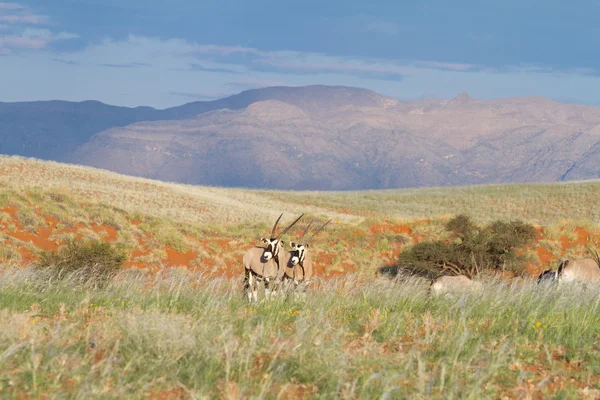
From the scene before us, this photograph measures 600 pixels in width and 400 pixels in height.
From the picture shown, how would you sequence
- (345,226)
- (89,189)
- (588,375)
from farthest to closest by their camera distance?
1. (89,189)
2. (345,226)
3. (588,375)

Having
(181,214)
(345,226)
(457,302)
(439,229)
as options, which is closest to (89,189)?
(181,214)

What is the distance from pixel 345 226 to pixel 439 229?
223 inches

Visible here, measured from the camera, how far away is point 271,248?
14.4m

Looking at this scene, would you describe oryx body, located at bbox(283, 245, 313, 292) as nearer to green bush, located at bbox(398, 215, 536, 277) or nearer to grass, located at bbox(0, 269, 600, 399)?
grass, located at bbox(0, 269, 600, 399)

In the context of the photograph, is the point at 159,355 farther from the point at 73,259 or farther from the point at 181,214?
the point at 181,214

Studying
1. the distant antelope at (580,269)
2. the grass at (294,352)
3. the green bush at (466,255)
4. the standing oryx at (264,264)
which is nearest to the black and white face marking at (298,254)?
the standing oryx at (264,264)

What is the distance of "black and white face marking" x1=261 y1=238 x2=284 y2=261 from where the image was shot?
552 inches

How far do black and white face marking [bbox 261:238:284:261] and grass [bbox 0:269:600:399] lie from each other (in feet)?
16.4

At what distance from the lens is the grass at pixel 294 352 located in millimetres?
5539

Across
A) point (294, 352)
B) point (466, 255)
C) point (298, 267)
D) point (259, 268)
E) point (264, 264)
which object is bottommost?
point (466, 255)

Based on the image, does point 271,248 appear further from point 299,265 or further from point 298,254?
point 299,265

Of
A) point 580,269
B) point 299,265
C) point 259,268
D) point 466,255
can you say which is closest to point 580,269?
point 580,269

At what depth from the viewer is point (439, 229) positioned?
39.8m

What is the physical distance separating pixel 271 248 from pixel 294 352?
8.15m
